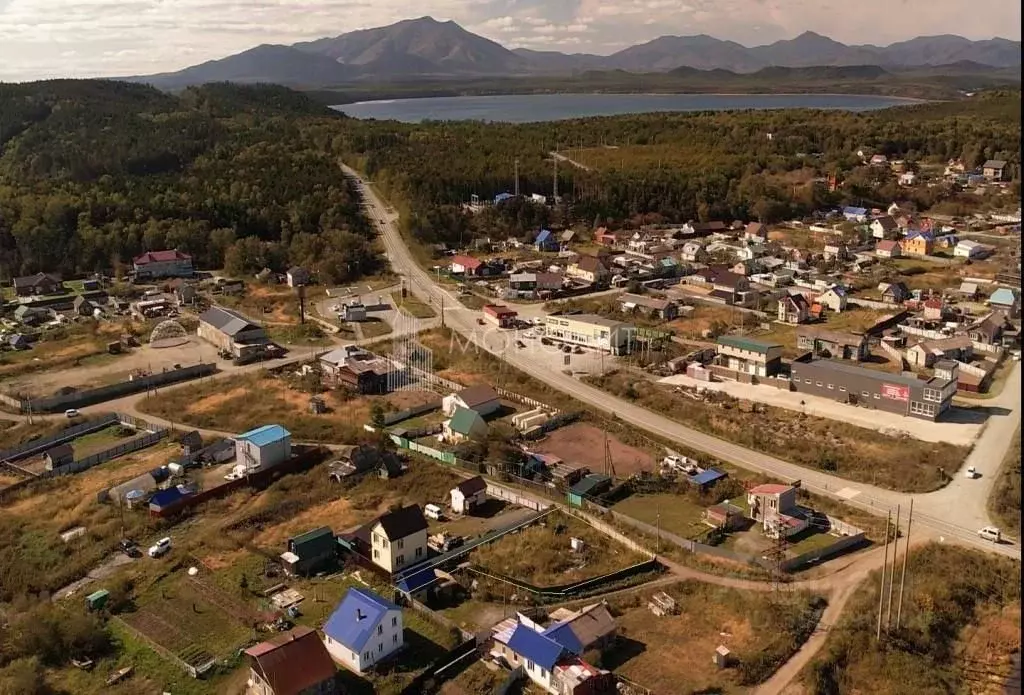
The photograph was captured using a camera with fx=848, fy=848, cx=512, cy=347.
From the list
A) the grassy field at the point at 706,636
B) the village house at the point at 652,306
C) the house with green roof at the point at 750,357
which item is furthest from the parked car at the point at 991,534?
the village house at the point at 652,306

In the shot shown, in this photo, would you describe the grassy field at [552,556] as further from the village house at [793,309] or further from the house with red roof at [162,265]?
the house with red roof at [162,265]

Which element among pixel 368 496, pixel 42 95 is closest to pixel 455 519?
pixel 368 496

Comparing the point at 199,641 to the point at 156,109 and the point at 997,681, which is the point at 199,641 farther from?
the point at 156,109

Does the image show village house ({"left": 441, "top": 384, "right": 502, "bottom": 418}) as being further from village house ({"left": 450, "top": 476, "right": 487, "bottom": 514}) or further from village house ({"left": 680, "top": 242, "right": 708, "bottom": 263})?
village house ({"left": 680, "top": 242, "right": 708, "bottom": 263})

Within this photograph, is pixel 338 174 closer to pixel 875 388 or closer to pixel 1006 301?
pixel 1006 301

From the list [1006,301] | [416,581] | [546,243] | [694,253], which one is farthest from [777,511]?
[546,243]

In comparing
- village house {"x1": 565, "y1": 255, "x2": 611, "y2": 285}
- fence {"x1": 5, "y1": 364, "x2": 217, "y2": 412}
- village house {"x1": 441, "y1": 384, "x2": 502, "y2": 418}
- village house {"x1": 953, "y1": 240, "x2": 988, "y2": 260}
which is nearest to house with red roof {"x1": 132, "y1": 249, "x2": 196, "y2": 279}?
fence {"x1": 5, "y1": 364, "x2": 217, "y2": 412}
